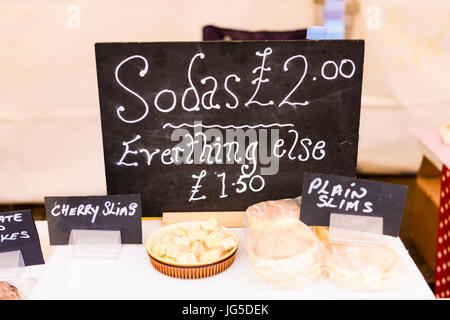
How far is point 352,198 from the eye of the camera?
3.96 feet

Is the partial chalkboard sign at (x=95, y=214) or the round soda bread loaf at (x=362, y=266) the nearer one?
the round soda bread loaf at (x=362, y=266)

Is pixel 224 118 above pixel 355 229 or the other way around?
above

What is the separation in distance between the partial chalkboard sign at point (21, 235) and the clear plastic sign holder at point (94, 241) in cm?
10

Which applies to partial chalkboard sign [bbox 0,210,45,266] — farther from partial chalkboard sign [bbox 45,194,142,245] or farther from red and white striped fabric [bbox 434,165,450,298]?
red and white striped fabric [bbox 434,165,450,298]

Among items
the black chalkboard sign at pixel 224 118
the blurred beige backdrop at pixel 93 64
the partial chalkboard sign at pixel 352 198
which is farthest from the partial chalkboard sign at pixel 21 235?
the blurred beige backdrop at pixel 93 64

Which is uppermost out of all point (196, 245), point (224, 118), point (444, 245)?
point (224, 118)

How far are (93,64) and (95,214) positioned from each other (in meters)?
2.78

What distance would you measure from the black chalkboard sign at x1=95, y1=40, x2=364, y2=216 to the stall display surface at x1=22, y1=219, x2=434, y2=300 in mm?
252

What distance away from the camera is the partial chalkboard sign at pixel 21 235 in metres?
1.17

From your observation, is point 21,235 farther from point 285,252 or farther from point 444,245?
point 444,245

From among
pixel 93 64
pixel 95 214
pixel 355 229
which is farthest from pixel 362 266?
pixel 93 64

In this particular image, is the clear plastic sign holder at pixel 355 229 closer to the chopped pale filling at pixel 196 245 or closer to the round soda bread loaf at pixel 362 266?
the round soda bread loaf at pixel 362 266

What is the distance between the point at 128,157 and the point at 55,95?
109 inches

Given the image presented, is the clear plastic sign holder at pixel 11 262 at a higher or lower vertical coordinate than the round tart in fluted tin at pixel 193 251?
lower
